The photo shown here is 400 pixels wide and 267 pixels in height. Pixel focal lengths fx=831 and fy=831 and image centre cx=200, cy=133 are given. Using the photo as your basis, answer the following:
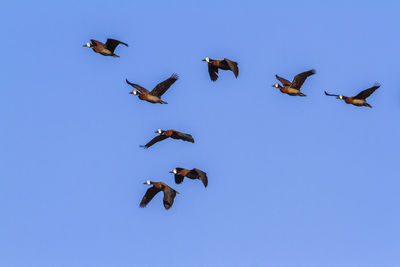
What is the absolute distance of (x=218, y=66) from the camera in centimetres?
4166

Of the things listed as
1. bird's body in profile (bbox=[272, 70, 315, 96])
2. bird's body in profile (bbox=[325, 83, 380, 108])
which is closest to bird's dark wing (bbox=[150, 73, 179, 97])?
bird's body in profile (bbox=[272, 70, 315, 96])

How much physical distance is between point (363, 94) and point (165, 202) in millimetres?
11435

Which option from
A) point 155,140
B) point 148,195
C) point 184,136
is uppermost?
point 184,136

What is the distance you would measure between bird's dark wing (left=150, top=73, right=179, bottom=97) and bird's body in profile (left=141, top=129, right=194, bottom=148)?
187cm

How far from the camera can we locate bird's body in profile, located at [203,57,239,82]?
130ft

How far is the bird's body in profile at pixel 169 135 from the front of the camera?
4002 cm

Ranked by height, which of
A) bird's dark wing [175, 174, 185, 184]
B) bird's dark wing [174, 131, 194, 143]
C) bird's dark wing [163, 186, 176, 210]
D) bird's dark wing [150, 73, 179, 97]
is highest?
bird's dark wing [150, 73, 179, 97]

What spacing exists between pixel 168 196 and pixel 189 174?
67.9 inches

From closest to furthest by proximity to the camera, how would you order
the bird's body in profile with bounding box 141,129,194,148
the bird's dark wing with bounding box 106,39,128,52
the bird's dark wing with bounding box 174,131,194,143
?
1. the bird's dark wing with bounding box 174,131,194,143
2. the bird's body in profile with bounding box 141,129,194,148
3. the bird's dark wing with bounding box 106,39,128,52

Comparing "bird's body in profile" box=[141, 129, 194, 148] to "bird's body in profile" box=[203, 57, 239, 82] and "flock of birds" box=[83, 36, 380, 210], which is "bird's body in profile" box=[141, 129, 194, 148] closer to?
"flock of birds" box=[83, 36, 380, 210]

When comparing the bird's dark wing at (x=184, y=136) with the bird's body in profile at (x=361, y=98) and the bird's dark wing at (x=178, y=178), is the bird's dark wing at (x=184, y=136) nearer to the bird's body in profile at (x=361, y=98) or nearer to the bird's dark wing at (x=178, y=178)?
the bird's dark wing at (x=178, y=178)

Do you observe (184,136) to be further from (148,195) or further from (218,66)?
(218,66)

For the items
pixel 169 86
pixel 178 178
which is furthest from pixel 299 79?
pixel 178 178

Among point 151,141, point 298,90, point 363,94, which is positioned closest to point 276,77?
point 298,90
